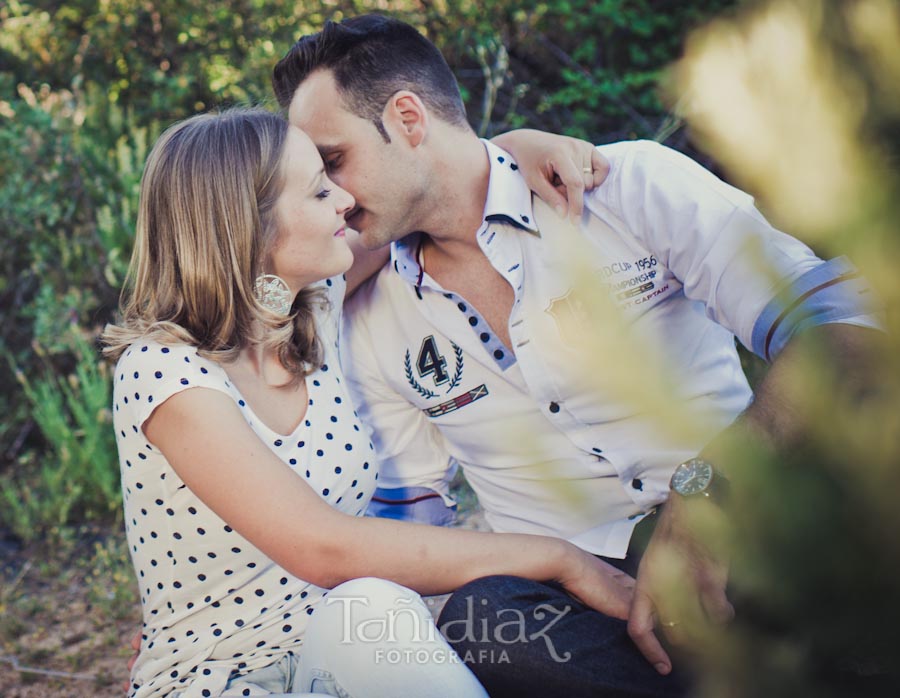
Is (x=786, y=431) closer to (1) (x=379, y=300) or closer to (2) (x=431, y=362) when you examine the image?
(2) (x=431, y=362)

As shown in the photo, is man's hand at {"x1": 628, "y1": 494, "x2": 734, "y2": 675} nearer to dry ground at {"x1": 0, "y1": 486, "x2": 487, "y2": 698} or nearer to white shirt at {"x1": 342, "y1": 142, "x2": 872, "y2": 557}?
white shirt at {"x1": 342, "y1": 142, "x2": 872, "y2": 557}

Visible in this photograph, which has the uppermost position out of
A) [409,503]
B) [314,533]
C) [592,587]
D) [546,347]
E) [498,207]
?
[498,207]

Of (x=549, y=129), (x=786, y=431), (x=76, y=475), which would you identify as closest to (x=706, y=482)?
(x=786, y=431)

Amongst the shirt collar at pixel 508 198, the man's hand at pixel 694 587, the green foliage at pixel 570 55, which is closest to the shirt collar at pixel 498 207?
the shirt collar at pixel 508 198

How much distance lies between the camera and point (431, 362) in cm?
269

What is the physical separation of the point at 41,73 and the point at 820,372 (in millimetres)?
6560

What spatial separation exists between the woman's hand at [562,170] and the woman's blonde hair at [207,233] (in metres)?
0.74

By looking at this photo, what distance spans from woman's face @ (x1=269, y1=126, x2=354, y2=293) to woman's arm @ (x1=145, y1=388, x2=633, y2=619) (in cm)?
48

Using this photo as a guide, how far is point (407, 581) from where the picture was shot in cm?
203

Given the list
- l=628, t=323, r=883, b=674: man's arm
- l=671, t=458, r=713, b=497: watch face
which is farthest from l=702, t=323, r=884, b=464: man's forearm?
l=671, t=458, r=713, b=497: watch face

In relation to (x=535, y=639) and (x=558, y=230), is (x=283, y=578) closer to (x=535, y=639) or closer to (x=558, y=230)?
(x=535, y=639)

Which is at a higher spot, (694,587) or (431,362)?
(694,587)

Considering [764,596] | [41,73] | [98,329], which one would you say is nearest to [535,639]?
[764,596]

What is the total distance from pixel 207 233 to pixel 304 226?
0.25 m
